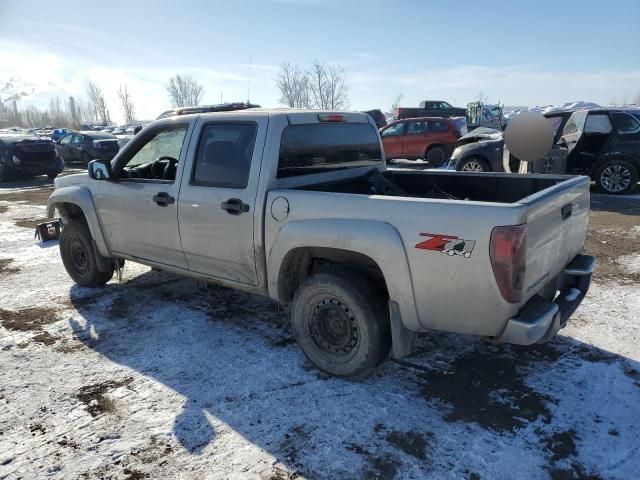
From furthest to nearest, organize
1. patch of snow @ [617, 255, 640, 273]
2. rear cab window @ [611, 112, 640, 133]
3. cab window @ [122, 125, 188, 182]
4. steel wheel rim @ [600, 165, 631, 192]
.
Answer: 1. steel wheel rim @ [600, 165, 631, 192]
2. rear cab window @ [611, 112, 640, 133]
3. patch of snow @ [617, 255, 640, 273]
4. cab window @ [122, 125, 188, 182]

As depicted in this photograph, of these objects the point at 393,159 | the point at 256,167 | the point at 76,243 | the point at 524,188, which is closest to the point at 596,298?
the point at 524,188

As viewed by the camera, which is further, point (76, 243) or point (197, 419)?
point (76, 243)

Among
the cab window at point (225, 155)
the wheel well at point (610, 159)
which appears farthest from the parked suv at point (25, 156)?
the wheel well at point (610, 159)

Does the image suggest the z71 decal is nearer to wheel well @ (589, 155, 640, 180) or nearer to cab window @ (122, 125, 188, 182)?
cab window @ (122, 125, 188, 182)

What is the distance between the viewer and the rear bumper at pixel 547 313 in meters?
2.70

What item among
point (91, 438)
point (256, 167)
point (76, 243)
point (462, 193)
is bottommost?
point (91, 438)

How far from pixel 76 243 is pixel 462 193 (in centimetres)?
413

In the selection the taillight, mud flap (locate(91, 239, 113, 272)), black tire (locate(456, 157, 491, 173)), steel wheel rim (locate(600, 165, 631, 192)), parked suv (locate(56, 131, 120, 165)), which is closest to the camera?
the taillight

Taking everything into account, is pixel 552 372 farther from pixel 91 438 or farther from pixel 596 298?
pixel 91 438

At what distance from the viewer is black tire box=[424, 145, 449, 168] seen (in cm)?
1636

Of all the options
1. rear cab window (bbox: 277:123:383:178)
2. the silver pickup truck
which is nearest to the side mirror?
the silver pickup truck

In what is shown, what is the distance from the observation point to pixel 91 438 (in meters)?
2.85

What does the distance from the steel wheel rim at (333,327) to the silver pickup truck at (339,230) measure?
0.01 meters

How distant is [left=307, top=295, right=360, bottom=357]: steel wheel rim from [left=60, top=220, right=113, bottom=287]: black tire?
2.91m
